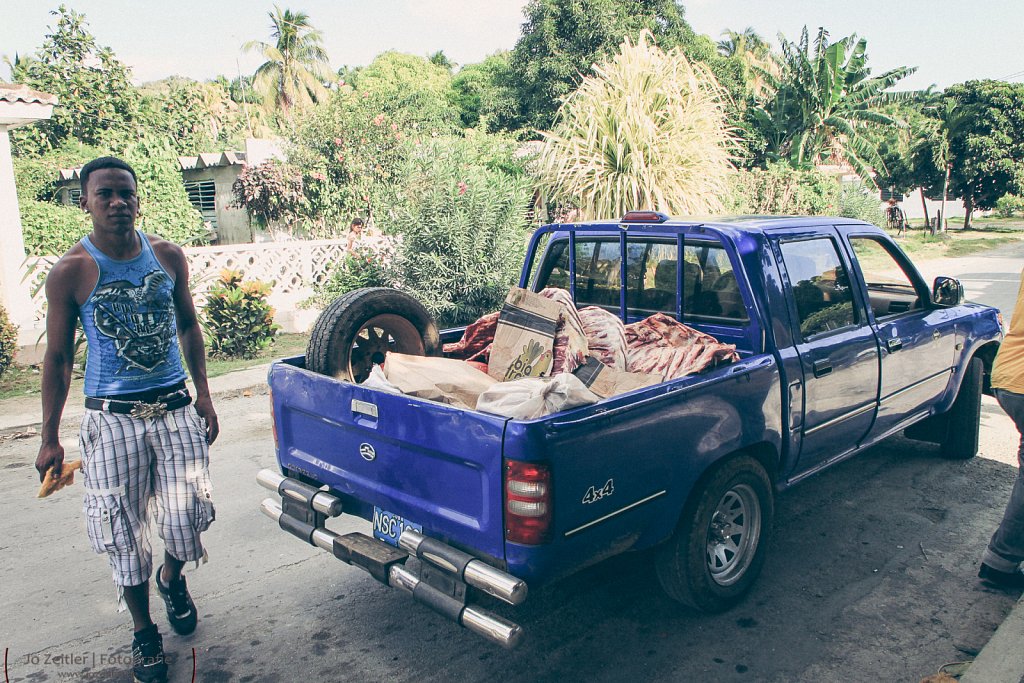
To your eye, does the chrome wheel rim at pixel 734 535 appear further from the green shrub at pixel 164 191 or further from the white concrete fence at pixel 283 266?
the green shrub at pixel 164 191

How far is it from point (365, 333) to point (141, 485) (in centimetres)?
135

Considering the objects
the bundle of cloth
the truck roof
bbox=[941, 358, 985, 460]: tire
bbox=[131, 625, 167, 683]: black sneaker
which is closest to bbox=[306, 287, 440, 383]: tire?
the bundle of cloth

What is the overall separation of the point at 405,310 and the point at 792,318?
2.03 meters

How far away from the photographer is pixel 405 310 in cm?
420

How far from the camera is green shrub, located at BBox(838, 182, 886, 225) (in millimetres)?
27172

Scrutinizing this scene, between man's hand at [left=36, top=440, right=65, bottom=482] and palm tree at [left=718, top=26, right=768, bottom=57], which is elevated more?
palm tree at [left=718, top=26, right=768, bottom=57]

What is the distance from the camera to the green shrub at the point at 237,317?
971 cm

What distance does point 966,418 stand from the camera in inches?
221

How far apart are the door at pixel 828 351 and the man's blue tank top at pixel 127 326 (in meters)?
2.96

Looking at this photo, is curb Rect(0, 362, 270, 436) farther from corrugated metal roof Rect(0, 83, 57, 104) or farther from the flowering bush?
the flowering bush

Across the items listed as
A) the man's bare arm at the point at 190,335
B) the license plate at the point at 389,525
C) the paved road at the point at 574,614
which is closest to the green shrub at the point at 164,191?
the paved road at the point at 574,614

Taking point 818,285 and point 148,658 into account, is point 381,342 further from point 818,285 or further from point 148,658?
point 818,285

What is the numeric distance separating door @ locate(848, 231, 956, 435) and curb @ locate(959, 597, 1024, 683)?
4.80 feet

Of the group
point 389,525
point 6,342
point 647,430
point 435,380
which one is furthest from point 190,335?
point 6,342
